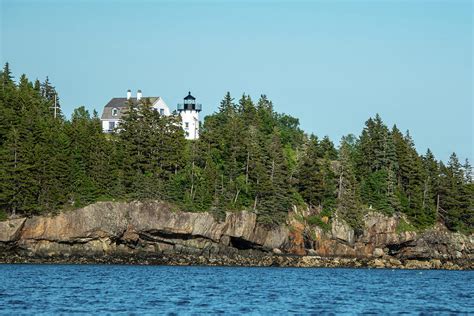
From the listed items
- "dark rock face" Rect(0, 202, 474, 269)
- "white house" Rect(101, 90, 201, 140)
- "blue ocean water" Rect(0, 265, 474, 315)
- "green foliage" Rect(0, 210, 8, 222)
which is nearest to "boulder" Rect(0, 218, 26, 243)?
"dark rock face" Rect(0, 202, 474, 269)

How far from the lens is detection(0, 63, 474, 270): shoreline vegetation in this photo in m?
98.1

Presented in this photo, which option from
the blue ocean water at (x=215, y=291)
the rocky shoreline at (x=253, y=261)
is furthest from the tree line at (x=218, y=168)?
the blue ocean water at (x=215, y=291)

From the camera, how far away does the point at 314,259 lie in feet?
355

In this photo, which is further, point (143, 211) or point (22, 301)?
point (143, 211)

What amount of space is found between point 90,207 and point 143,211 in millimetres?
6355

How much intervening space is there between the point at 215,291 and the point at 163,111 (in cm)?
7193

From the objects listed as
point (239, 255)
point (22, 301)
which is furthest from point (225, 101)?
point (22, 301)

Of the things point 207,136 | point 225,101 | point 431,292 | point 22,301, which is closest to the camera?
point 22,301

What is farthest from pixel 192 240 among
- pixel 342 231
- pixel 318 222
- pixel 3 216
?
pixel 3 216

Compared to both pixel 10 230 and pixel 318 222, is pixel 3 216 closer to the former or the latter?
pixel 10 230

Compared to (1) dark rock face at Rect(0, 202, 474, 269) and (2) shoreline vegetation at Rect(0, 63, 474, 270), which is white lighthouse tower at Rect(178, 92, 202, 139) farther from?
(1) dark rock face at Rect(0, 202, 474, 269)

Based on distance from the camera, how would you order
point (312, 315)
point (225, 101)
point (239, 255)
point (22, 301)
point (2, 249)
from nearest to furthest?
point (312, 315) < point (22, 301) < point (2, 249) < point (239, 255) < point (225, 101)

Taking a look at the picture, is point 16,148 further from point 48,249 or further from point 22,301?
point 22,301

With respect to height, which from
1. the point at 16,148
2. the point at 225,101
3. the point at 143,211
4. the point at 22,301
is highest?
the point at 225,101
